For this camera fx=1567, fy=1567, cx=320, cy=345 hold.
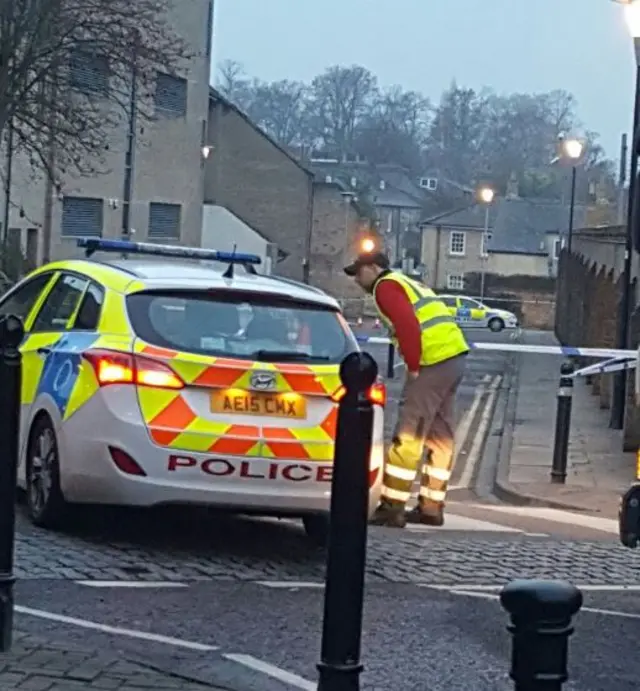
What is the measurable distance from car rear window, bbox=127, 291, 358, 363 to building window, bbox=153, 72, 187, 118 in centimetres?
3967

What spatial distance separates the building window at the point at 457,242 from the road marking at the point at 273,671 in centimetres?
9881

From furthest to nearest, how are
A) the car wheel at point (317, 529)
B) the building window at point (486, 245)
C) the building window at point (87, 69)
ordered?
1. the building window at point (486, 245)
2. the building window at point (87, 69)
3. the car wheel at point (317, 529)

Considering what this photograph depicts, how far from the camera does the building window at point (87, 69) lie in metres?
30.9

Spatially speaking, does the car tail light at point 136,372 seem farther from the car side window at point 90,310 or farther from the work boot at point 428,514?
the work boot at point 428,514

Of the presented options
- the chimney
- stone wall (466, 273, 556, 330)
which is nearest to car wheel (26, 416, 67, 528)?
stone wall (466, 273, 556, 330)

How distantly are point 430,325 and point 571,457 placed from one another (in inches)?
367

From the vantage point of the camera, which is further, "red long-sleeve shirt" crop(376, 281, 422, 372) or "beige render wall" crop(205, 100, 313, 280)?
"beige render wall" crop(205, 100, 313, 280)

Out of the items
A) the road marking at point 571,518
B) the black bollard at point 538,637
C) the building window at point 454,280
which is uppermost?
the building window at point 454,280

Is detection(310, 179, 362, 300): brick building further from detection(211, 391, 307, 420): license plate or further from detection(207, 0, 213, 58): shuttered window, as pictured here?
detection(211, 391, 307, 420): license plate

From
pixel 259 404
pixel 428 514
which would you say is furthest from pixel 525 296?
pixel 259 404

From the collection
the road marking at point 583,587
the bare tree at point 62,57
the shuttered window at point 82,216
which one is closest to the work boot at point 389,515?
the road marking at point 583,587

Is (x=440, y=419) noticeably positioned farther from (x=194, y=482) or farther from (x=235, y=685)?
(x=235, y=685)

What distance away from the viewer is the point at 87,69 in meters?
32.9

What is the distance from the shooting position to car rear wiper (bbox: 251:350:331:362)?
8.35m
